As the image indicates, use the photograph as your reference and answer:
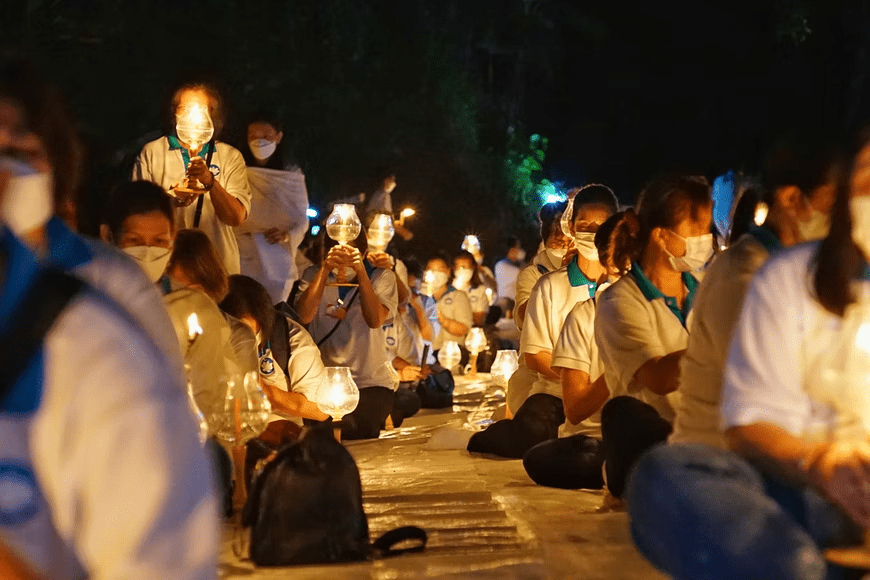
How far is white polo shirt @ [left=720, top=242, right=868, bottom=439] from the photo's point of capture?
283cm

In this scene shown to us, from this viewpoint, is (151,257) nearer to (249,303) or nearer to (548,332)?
(249,303)

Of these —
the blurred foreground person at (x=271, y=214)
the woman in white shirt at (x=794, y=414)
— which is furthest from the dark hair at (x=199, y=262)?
the woman in white shirt at (x=794, y=414)

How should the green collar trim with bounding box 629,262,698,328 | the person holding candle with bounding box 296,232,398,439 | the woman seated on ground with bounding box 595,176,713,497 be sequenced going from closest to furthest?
the woman seated on ground with bounding box 595,176,713,497
the green collar trim with bounding box 629,262,698,328
the person holding candle with bounding box 296,232,398,439

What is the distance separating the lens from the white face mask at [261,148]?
7.11 meters

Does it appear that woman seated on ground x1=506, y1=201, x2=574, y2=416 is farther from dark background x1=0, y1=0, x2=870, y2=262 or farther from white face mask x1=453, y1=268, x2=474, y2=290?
white face mask x1=453, y1=268, x2=474, y2=290

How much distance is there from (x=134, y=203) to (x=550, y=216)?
3.94m

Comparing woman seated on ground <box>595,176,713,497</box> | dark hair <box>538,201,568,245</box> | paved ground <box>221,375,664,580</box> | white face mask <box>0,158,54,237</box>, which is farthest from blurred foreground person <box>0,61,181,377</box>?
dark hair <box>538,201,568,245</box>

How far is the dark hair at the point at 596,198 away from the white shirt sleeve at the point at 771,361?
347cm

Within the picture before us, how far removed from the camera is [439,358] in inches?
517

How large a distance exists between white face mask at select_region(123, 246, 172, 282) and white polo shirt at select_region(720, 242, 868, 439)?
2510 millimetres

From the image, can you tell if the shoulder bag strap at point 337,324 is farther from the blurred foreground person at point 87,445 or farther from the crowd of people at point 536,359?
the blurred foreground person at point 87,445

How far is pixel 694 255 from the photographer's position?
4918 millimetres

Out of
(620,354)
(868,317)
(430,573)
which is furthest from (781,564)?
(620,354)

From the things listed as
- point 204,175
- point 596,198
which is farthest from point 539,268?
point 204,175
